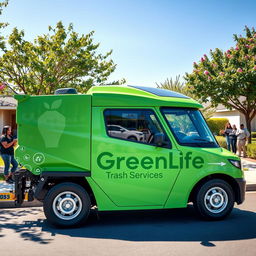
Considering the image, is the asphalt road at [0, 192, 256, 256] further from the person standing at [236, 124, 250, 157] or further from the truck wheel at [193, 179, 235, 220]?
the person standing at [236, 124, 250, 157]

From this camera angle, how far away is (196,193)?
6.49m

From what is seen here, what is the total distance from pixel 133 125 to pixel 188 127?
1031mm

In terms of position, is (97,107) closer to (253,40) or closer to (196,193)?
(196,193)

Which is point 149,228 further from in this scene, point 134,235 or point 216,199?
point 216,199

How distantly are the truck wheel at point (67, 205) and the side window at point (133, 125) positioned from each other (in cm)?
116

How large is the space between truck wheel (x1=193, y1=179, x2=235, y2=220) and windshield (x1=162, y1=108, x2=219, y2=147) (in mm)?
763

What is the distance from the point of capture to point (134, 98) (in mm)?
6344

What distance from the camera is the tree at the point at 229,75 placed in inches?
756

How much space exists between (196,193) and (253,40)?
16806 mm

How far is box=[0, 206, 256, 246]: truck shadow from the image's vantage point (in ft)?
18.2

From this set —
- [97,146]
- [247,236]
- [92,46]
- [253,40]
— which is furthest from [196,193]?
[253,40]

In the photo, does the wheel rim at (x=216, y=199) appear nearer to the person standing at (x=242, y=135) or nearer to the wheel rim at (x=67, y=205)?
the wheel rim at (x=67, y=205)

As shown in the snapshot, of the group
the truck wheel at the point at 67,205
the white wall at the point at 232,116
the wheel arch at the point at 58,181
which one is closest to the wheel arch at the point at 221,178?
the wheel arch at the point at 58,181

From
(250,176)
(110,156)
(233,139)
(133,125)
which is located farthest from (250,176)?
(110,156)
